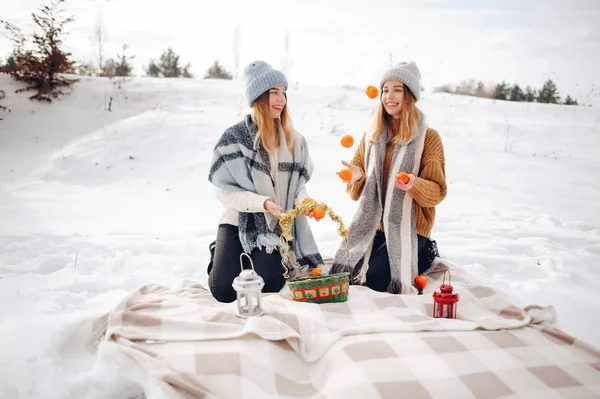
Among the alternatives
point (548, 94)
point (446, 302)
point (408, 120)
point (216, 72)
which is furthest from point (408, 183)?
point (216, 72)

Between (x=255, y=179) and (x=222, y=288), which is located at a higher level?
(x=255, y=179)

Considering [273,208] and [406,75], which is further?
[406,75]

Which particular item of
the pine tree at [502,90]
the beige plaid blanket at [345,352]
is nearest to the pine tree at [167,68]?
the pine tree at [502,90]

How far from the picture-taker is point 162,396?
183 cm

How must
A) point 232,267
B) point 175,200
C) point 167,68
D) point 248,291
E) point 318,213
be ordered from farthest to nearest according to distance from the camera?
point 167,68 → point 175,200 → point 232,267 → point 318,213 → point 248,291

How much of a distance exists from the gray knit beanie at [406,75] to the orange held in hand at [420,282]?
4.07ft

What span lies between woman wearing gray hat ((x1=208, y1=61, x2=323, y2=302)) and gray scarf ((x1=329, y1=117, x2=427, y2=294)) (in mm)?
296

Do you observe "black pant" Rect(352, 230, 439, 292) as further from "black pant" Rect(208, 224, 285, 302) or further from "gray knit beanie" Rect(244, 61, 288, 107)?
"gray knit beanie" Rect(244, 61, 288, 107)

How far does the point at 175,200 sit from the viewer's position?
5902 mm

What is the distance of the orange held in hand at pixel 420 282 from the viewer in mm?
3090

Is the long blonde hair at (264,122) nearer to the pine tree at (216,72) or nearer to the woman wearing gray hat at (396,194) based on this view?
the woman wearing gray hat at (396,194)

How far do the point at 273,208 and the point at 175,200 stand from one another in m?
3.25

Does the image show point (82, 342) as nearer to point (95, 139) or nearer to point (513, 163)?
point (95, 139)

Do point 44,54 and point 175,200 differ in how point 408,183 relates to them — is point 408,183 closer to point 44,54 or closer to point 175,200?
point 175,200
